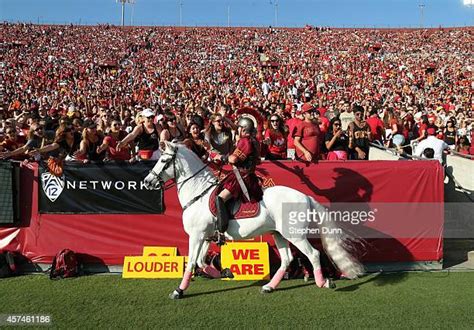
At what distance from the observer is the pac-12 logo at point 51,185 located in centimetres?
759

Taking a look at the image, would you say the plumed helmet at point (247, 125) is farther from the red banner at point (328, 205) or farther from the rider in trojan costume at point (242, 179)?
the red banner at point (328, 205)

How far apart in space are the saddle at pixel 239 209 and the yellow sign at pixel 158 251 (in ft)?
4.72

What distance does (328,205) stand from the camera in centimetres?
763

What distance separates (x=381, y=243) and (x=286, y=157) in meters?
2.29

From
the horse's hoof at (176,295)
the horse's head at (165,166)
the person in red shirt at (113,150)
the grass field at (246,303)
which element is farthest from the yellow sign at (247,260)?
the person in red shirt at (113,150)

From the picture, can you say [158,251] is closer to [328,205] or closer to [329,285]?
[329,285]

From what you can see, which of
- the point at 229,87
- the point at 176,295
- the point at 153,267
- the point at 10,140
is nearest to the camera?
the point at 176,295

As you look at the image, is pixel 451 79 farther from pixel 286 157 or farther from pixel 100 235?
pixel 100 235

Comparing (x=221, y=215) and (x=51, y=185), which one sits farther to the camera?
(x=51, y=185)

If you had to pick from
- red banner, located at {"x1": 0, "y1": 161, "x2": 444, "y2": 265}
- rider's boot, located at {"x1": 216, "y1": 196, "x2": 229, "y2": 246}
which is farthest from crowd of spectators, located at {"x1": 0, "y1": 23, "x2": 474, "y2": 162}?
rider's boot, located at {"x1": 216, "y1": 196, "x2": 229, "y2": 246}

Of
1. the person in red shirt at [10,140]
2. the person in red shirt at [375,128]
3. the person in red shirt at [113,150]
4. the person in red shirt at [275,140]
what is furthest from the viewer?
the person in red shirt at [375,128]

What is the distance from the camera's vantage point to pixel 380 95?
2917 cm

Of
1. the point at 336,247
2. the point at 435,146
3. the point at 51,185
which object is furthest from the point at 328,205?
the point at 51,185

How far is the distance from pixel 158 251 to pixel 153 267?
11.2 inches
